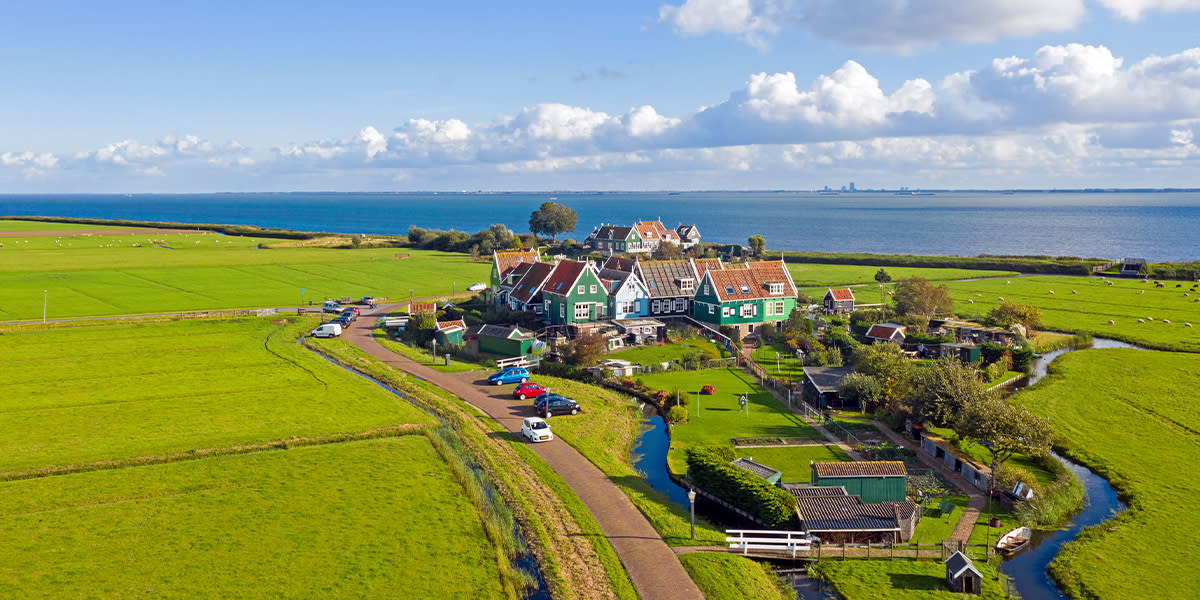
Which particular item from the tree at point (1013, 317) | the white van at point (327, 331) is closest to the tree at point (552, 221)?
the white van at point (327, 331)

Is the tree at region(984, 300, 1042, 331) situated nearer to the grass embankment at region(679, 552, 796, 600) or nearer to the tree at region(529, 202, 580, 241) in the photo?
the grass embankment at region(679, 552, 796, 600)

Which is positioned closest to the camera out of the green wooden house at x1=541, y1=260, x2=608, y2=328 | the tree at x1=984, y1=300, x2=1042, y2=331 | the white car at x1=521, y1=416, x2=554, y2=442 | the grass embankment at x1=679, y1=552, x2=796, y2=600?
the grass embankment at x1=679, y1=552, x2=796, y2=600

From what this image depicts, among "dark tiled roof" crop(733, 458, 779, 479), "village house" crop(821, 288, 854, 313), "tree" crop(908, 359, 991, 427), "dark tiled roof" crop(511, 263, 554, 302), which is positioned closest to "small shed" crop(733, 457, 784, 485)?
"dark tiled roof" crop(733, 458, 779, 479)

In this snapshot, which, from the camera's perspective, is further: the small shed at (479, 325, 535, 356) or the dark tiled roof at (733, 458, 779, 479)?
the small shed at (479, 325, 535, 356)

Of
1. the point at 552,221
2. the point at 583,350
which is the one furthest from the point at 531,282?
the point at 552,221

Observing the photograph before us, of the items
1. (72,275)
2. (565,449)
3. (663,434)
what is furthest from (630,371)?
(72,275)

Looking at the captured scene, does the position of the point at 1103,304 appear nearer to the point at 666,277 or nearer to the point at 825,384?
the point at 666,277

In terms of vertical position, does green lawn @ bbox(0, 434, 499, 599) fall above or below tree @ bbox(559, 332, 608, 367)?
below

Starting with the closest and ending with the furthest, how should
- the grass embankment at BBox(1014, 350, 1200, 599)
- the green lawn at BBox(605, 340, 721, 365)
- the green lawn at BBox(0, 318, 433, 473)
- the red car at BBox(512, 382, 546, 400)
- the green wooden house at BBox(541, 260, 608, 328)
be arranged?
the grass embankment at BBox(1014, 350, 1200, 599), the green lawn at BBox(0, 318, 433, 473), the red car at BBox(512, 382, 546, 400), the green lawn at BBox(605, 340, 721, 365), the green wooden house at BBox(541, 260, 608, 328)
